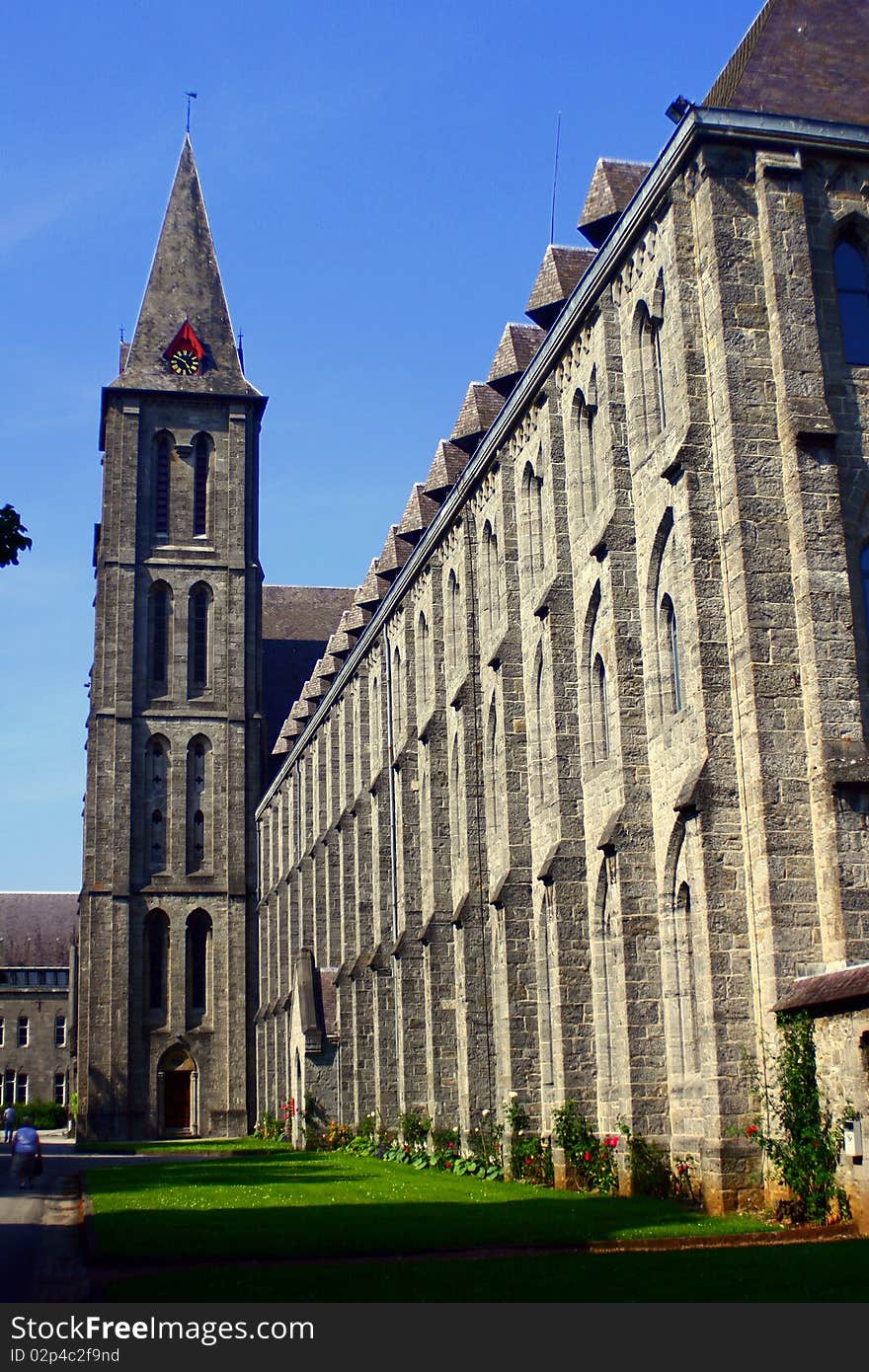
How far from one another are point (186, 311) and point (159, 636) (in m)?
15.2

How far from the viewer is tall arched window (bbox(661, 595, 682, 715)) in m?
22.9

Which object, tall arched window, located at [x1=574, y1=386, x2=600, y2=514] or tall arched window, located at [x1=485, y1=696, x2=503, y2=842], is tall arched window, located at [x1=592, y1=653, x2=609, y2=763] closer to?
tall arched window, located at [x1=574, y1=386, x2=600, y2=514]

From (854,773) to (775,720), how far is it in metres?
1.29

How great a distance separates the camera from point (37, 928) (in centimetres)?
10719

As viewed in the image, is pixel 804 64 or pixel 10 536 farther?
pixel 804 64

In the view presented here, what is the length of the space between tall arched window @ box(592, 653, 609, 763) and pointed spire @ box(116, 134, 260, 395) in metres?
45.9

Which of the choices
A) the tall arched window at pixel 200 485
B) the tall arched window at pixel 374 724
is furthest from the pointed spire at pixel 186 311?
the tall arched window at pixel 374 724

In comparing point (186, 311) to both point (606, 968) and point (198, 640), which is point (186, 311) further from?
point (606, 968)

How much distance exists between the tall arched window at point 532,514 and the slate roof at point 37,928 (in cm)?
7960

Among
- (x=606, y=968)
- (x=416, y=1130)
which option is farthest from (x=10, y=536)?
(x=416, y=1130)

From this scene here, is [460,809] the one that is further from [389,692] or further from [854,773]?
[854,773]

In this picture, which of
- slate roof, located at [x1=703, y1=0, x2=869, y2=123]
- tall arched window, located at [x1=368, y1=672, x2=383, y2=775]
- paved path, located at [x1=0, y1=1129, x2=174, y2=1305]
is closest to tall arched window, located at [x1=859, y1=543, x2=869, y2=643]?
slate roof, located at [x1=703, y1=0, x2=869, y2=123]

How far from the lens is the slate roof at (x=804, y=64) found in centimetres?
2322
